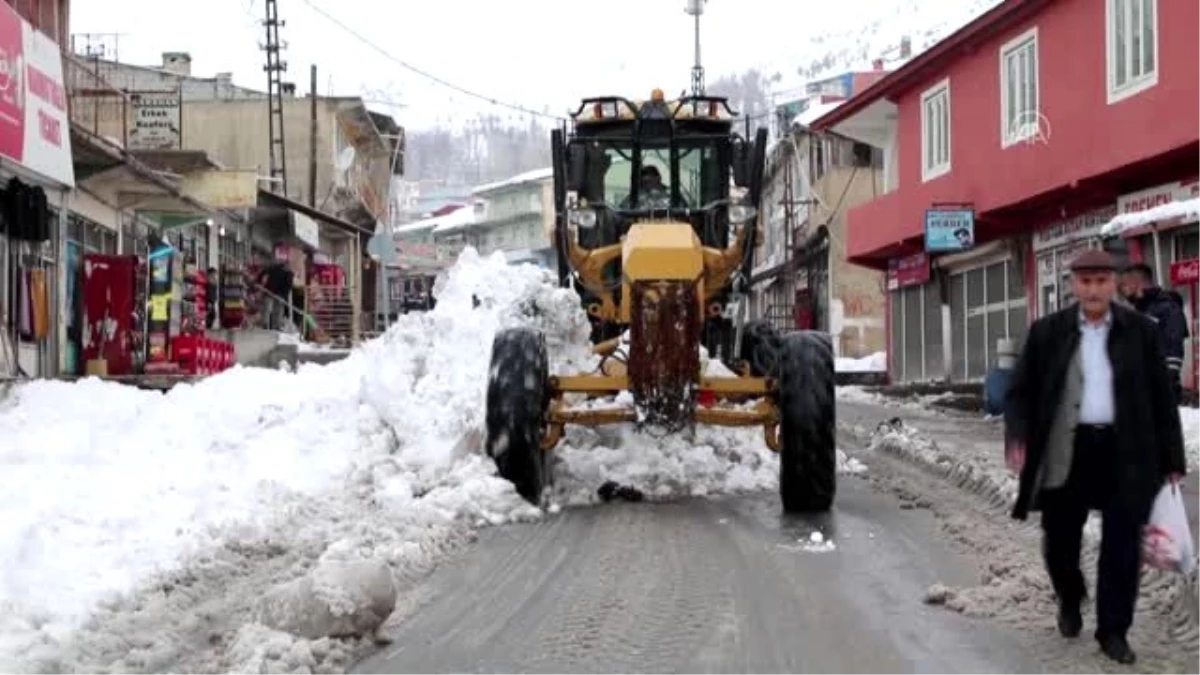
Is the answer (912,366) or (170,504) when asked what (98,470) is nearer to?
(170,504)

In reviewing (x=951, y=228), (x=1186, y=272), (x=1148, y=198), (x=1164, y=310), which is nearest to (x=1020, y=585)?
(x=1164, y=310)

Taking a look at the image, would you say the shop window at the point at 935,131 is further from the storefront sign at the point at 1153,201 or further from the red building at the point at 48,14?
the red building at the point at 48,14

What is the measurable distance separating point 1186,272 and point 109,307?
14.9m

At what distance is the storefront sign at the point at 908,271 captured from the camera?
27.3 m

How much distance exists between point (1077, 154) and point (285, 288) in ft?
67.1

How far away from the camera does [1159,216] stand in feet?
51.4

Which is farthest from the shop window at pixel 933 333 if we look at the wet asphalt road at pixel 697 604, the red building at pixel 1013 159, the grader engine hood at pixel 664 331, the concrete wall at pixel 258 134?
the concrete wall at pixel 258 134

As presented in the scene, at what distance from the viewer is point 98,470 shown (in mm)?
9859

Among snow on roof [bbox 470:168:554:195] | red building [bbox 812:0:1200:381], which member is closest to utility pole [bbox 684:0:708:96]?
red building [bbox 812:0:1200:381]

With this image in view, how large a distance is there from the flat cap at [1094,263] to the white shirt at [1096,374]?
0.20 metres

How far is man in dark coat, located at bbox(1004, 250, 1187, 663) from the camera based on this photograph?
17.6ft

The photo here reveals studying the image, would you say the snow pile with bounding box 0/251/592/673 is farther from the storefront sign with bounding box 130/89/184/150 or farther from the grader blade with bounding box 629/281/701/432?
the storefront sign with bounding box 130/89/184/150

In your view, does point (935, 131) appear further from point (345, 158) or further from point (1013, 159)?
point (345, 158)

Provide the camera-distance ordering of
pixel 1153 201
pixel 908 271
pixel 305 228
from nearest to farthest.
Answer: pixel 1153 201 → pixel 908 271 → pixel 305 228
